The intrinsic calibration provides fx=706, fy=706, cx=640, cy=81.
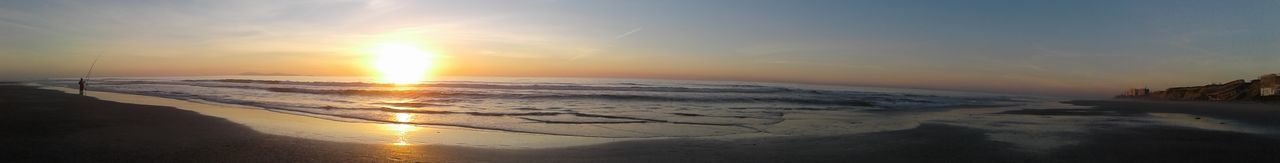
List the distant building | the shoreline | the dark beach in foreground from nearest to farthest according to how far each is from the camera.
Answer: the dark beach in foreground
the shoreline
the distant building

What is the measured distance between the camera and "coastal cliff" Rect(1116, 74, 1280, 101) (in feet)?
133

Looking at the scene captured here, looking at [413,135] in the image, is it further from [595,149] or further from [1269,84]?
[1269,84]

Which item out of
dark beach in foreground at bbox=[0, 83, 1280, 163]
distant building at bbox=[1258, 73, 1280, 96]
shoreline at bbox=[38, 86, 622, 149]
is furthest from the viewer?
distant building at bbox=[1258, 73, 1280, 96]

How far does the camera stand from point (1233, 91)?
46.3 metres

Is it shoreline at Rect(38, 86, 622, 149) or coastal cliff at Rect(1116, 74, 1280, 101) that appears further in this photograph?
coastal cliff at Rect(1116, 74, 1280, 101)

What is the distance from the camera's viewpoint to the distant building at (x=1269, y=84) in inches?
1584

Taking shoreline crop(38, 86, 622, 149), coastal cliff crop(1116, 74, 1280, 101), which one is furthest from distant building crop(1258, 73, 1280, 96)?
shoreline crop(38, 86, 622, 149)

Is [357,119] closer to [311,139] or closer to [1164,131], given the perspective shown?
[311,139]

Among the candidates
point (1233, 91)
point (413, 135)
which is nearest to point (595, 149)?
point (413, 135)

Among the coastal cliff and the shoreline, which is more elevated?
the coastal cliff

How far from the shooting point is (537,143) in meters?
10.4

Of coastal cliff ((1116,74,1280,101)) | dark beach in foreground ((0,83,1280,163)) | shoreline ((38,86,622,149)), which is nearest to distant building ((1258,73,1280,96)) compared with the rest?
coastal cliff ((1116,74,1280,101))

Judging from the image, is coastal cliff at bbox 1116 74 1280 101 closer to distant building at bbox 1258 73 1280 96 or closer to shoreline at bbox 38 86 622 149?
distant building at bbox 1258 73 1280 96

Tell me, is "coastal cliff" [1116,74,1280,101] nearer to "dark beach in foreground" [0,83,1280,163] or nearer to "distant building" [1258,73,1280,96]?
"distant building" [1258,73,1280,96]
